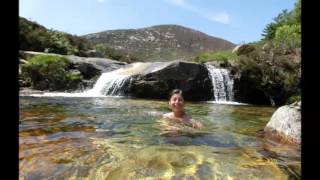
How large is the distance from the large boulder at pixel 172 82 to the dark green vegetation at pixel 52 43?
11.9 metres

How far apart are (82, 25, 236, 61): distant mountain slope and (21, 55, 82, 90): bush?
28.4 meters

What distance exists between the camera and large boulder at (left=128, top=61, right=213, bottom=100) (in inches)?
724

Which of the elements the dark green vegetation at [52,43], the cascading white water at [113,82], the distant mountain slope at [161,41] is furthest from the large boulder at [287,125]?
the distant mountain slope at [161,41]

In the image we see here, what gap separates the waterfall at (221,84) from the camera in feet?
60.9

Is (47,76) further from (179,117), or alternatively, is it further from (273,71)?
(179,117)

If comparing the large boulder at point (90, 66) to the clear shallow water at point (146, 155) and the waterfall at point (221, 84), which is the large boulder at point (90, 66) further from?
the clear shallow water at point (146, 155)

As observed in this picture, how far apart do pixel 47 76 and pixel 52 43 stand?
10630 millimetres

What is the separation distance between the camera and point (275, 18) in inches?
1233

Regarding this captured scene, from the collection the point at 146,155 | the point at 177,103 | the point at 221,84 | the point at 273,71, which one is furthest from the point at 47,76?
the point at 146,155

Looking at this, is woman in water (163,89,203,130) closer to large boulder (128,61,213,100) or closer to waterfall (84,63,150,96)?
large boulder (128,61,213,100)
